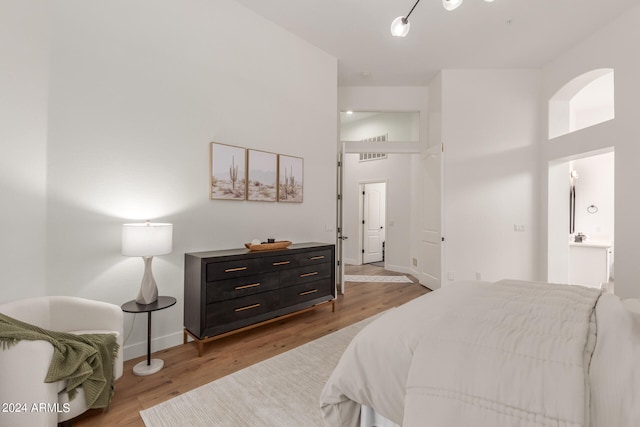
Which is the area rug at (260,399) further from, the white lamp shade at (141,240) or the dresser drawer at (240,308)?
the white lamp shade at (141,240)

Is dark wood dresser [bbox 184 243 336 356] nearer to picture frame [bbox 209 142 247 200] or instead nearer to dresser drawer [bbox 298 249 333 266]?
dresser drawer [bbox 298 249 333 266]

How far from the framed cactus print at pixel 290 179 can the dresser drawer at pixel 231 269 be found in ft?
3.47

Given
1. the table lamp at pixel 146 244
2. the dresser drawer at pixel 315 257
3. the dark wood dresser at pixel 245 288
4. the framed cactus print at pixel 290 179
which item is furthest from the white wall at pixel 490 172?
the table lamp at pixel 146 244

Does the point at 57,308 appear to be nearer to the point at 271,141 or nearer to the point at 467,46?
the point at 271,141

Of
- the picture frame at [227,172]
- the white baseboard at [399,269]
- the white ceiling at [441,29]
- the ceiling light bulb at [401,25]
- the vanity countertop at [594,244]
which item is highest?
the white ceiling at [441,29]

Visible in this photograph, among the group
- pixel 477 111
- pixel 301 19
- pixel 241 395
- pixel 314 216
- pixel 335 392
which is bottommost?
pixel 241 395

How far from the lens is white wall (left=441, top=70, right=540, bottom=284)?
4.58 metres

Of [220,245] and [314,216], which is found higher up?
[314,216]

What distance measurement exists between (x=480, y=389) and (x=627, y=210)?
3810mm

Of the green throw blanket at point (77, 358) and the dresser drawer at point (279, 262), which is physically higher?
the dresser drawer at point (279, 262)

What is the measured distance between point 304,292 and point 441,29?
3679mm

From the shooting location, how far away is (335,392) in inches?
51.6

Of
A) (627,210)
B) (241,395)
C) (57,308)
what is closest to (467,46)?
(627,210)

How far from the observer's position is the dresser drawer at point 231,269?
259 centimetres
